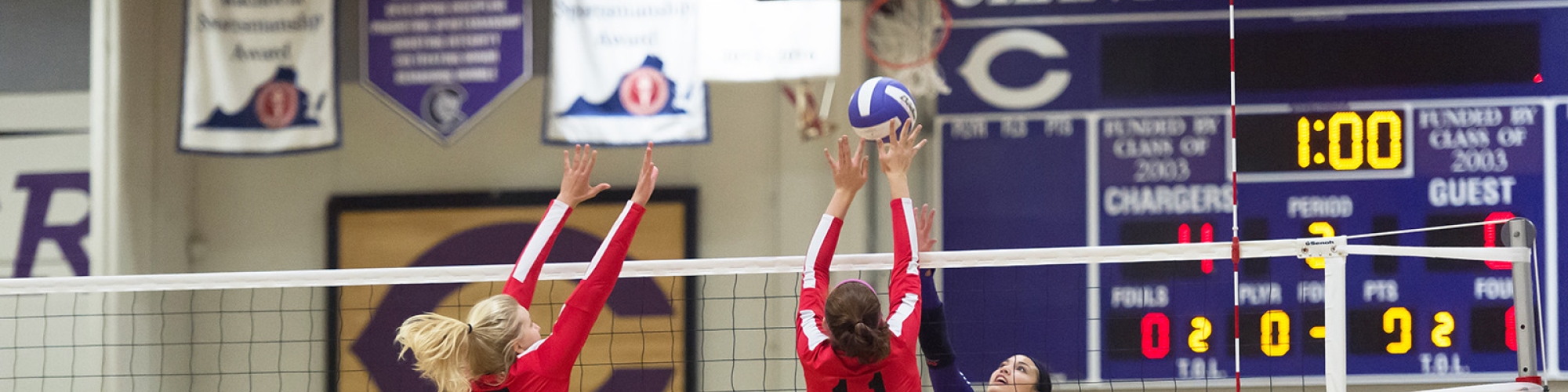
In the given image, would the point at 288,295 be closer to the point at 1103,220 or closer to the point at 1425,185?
the point at 1103,220

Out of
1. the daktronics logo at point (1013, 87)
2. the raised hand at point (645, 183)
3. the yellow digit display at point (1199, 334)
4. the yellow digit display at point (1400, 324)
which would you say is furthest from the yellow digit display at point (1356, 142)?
the raised hand at point (645, 183)

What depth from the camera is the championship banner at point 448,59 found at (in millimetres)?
6520

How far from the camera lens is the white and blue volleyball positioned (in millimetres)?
3791

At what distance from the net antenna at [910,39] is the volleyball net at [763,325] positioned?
1.02 m

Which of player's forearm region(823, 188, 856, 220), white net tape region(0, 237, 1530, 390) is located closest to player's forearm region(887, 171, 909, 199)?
player's forearm region(823, 188, 856, 220)

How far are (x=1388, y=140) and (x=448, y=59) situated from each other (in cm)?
492

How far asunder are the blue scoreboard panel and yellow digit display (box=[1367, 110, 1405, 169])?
0.04 ft

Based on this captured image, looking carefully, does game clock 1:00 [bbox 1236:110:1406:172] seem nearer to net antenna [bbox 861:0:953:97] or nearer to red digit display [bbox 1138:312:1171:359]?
red digit display [bbox 1138:312:1171:359]

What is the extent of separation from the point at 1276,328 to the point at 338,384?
5146mm

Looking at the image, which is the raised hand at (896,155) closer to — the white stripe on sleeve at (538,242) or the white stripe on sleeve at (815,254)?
the white stripe on sleeve at (815,254)

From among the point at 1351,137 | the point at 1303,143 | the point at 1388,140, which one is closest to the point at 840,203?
the point at 1303,143

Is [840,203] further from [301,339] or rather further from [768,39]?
[301,339]

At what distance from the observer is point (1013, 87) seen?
6.02 metres

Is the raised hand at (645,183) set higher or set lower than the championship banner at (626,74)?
lower
